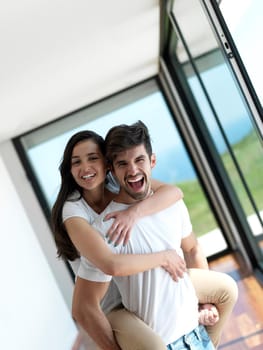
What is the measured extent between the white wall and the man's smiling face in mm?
2649

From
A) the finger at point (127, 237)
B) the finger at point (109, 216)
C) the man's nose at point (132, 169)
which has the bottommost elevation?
the finger at point (127, 237)

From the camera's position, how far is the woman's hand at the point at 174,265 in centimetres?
126

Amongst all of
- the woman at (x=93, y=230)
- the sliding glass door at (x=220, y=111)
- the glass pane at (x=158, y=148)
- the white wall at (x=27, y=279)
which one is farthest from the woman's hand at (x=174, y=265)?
the glass pane at (x=158, y=148)

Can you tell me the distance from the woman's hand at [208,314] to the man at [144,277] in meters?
0.06

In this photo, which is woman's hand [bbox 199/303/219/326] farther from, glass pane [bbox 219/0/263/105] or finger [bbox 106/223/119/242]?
glass pane [bbox 219/0/263/105]

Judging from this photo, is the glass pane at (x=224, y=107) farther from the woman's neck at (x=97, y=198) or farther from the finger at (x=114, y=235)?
the finger at (x=114, y=235)

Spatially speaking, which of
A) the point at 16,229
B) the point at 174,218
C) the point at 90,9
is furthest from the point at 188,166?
the point at 174,218

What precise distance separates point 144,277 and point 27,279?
3518 mm

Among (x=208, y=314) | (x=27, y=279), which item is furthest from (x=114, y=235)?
(x=27, y=279)

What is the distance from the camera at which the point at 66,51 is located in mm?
3371

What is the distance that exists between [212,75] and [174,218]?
2.56 meters

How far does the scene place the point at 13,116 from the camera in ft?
15.1

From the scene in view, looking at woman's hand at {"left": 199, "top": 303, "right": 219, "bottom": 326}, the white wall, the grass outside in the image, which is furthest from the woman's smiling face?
the white wall

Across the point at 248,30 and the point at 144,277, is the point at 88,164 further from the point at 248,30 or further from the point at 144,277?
the point at 248,30
